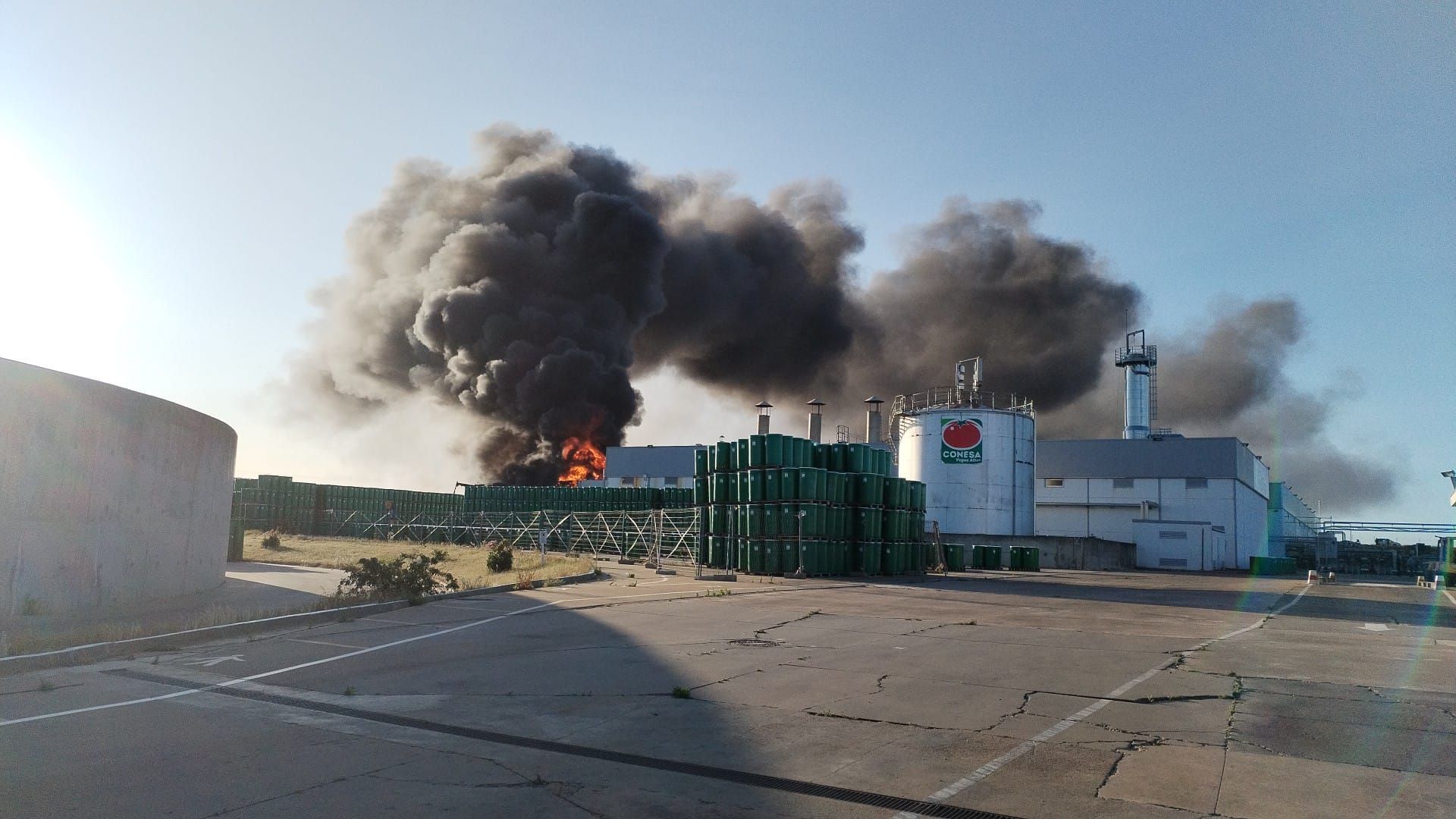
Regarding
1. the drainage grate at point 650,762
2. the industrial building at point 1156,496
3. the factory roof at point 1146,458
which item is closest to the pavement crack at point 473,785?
the drainage grate at point 650,762

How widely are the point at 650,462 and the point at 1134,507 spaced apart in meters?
32.5

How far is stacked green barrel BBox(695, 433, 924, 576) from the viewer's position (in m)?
28.7

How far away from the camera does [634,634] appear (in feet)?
43.5

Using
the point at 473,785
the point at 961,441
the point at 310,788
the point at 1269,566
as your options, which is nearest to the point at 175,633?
the point at 310,788

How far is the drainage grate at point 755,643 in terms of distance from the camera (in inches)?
479

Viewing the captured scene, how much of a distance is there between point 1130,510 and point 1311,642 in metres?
47.7

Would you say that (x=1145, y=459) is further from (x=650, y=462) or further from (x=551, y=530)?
(x=551, y=530)

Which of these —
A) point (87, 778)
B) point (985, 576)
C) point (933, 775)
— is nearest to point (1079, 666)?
point (933, 775)

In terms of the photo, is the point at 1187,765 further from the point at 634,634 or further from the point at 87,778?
the point at 634,634

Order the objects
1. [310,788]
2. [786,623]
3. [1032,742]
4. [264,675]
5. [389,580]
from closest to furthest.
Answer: [310,788], [1032,742], [264,675], [786,623], [389,580]

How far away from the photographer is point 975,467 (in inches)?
1834

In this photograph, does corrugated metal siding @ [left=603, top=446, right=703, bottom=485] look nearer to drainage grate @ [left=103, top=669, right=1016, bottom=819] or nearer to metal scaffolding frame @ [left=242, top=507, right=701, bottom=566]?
metal scaffolding frame @ [left=242, top=507, right=701, bottom=566]

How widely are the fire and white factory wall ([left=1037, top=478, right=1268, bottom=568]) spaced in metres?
29.3

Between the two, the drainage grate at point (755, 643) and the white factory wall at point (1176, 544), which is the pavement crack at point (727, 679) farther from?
the white factory wall at point (1176, 544)
